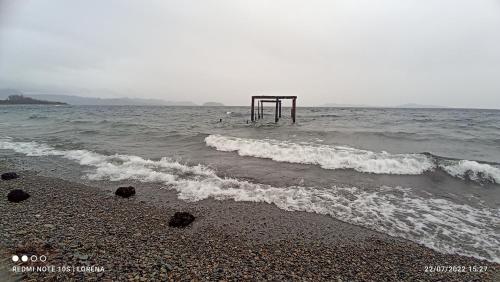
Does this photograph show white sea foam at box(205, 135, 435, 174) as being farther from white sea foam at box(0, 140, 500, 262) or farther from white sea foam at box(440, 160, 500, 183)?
white sea foam at box(0, 140, 500, 262)

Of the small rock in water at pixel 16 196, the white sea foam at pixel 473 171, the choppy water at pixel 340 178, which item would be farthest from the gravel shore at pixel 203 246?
the white sea foam at pixel 473 171

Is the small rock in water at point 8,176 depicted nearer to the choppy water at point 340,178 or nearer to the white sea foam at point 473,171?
the choppy water at point 340,178

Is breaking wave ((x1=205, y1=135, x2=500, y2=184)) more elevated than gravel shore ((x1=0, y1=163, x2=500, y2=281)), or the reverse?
breaking wave ((x1=205, y1=135, x2=500, y2=184))

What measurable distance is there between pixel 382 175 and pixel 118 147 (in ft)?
46.3

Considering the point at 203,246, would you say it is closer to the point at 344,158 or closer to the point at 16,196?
the point at 16,196

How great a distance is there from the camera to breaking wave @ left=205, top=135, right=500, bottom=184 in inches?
356

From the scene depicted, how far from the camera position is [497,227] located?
17.4 feet

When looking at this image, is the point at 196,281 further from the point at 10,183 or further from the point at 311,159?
the point at 311,159

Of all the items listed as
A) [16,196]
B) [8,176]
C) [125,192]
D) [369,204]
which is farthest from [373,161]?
[8,176]

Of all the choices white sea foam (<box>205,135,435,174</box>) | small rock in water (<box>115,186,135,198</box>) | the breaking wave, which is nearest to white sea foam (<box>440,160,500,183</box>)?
the breaking wave

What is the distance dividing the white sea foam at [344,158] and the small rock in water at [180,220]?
6852 mm

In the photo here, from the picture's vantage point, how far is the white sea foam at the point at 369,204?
4.85 m

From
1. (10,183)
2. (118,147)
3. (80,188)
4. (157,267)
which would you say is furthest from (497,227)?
Answer: (118,147)

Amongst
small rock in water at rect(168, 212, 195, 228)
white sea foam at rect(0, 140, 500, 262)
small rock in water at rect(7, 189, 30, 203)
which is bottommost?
white sea foam at rect(0, 140, 500, 262)
